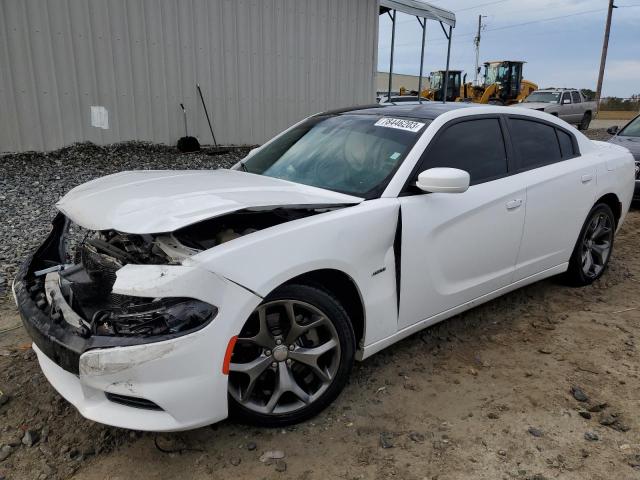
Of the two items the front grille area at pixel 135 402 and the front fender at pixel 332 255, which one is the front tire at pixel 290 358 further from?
the front grille area at pixel 135 402

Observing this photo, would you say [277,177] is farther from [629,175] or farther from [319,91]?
[319,91]

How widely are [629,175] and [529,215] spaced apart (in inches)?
68.9

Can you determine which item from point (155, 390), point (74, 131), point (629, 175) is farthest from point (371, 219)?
point (74, 131)

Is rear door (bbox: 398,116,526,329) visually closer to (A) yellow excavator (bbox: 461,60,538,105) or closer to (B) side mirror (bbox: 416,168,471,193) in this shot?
(B) side mirror (bbox: 416,168,471,193)

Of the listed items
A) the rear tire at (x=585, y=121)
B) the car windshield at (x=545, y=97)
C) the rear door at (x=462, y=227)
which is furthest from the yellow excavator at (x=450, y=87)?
the rear door at (x=462, y=227)

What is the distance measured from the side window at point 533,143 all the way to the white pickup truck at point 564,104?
17.3 meters

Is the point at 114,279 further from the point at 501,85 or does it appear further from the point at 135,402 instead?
the point at 501,85

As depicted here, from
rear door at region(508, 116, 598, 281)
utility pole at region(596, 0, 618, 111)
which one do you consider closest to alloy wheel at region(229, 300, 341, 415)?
rear door at region(508, 116, 598, 281)

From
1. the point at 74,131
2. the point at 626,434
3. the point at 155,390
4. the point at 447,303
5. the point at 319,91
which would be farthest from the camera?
the point at 319,91

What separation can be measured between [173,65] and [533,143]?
822 cm

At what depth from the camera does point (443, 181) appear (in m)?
2.62

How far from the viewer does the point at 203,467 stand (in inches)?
85.9

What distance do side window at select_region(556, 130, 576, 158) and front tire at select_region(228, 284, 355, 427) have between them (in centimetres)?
254

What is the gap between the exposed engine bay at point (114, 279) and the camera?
2.00 m
